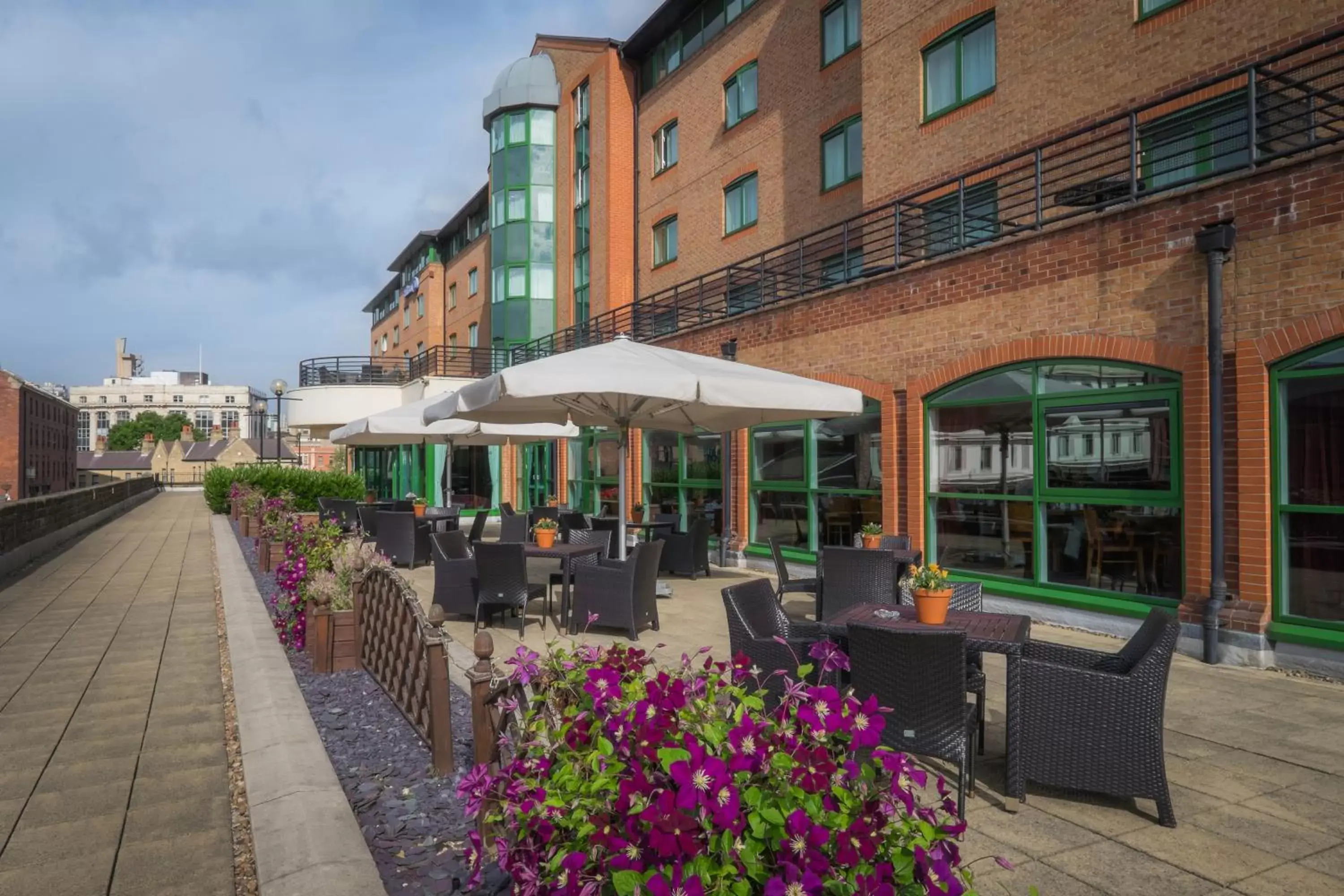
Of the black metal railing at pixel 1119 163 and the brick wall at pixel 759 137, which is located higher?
the brick wall at pixel 759 137

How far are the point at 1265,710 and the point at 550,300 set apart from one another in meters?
23.6

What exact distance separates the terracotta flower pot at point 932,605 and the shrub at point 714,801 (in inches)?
96.3

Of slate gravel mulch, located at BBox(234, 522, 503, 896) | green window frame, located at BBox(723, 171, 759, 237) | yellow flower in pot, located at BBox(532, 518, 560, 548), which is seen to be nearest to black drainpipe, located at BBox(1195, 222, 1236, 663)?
slate gravel mulch, located at BBox(234, 522, 503, 896)

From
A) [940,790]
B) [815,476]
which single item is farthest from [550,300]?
[940,790]

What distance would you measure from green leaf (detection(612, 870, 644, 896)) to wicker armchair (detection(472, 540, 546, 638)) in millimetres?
6010

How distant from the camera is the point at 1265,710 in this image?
17.3 feet

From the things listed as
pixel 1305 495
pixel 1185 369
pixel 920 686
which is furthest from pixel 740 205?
pixel 920 686

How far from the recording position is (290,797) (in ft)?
11.4

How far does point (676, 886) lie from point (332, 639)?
5.18m

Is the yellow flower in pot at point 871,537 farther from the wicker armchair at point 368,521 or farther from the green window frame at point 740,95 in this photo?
the green window frame at point 740,95

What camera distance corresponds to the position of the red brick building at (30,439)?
60.4 m

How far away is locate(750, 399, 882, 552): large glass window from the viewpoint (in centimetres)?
1055

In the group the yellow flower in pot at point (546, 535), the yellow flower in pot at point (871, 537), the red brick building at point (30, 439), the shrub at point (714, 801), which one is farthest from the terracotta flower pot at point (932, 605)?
the red brick building at point (30, 439)

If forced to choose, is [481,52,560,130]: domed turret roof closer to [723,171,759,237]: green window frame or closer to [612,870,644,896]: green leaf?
[723,171,759,237]: green window frame
